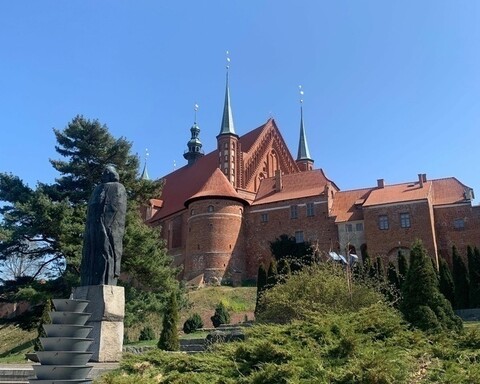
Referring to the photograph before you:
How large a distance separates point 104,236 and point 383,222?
107 feet

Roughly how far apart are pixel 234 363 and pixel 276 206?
122ft

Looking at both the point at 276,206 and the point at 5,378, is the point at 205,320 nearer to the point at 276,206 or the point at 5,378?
the point at 276,206

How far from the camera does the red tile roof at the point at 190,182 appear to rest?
48969 millimetres

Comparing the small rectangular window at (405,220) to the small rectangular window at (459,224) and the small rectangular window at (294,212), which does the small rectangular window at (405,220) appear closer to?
the small rectangular window at (459,224)

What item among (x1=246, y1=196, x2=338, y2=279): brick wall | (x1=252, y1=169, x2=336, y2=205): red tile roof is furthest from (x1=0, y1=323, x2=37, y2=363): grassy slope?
(x1=252, y1=169, x2=336, y2=205): red tile roof

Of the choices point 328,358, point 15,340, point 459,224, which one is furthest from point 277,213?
point 328,358

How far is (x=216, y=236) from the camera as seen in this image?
41.9 m

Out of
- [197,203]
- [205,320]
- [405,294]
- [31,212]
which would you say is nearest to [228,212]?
[197,203]

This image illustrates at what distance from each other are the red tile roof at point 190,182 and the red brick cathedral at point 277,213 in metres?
0.16

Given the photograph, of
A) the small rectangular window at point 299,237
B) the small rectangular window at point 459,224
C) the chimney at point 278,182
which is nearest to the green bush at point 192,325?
the small rectangular window at point 299,237

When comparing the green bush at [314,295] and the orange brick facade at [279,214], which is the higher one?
the orange brick facade at [279,214]

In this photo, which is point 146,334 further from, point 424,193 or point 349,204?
point 424,193

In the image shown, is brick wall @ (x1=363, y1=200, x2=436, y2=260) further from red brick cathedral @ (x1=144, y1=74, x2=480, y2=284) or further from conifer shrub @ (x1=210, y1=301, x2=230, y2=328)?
conifer shrub @ (x1=210, y1=301, x2=230, y2=328)

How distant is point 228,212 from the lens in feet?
140
